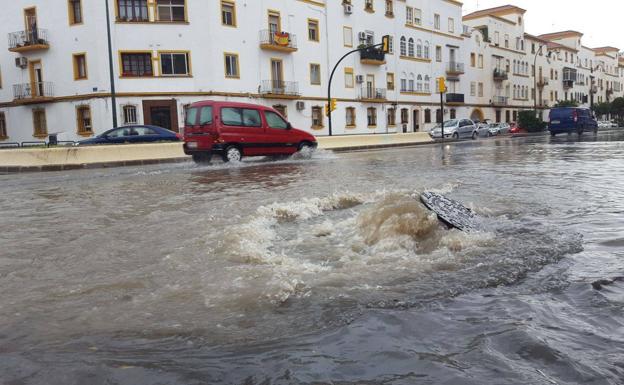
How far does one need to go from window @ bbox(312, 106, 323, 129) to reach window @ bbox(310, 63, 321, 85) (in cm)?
187

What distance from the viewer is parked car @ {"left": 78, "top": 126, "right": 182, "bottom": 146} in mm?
22219

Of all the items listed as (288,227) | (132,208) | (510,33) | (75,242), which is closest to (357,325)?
(288,227)

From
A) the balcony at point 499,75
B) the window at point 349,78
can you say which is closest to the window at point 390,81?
the window at point 349,78

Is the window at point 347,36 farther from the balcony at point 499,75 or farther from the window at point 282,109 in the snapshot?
the balcony at point 499,75

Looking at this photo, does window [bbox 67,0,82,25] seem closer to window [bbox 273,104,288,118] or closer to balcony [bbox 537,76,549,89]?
window [bbox 273,104,288,118]

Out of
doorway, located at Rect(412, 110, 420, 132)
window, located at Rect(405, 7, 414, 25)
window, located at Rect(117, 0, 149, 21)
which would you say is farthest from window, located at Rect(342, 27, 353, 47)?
window, located at Rect(117, 0, 149, 21)

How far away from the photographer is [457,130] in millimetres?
38062

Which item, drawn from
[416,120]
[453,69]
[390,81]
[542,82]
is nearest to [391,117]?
[390,81]

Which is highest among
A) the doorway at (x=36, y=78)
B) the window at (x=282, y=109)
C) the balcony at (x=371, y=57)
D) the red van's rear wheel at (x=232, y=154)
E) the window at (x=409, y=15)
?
the window at (x=409, y=15)

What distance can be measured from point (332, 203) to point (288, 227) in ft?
4.92

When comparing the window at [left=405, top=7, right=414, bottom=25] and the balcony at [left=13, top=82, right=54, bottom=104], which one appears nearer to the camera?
the balcony at [left=13, top=82, right=54, bottom=104]

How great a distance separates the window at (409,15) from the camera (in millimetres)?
47781

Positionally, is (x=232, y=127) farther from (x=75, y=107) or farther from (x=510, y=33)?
(x=510, y=33)

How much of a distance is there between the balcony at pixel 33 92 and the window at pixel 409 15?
30.1 m
